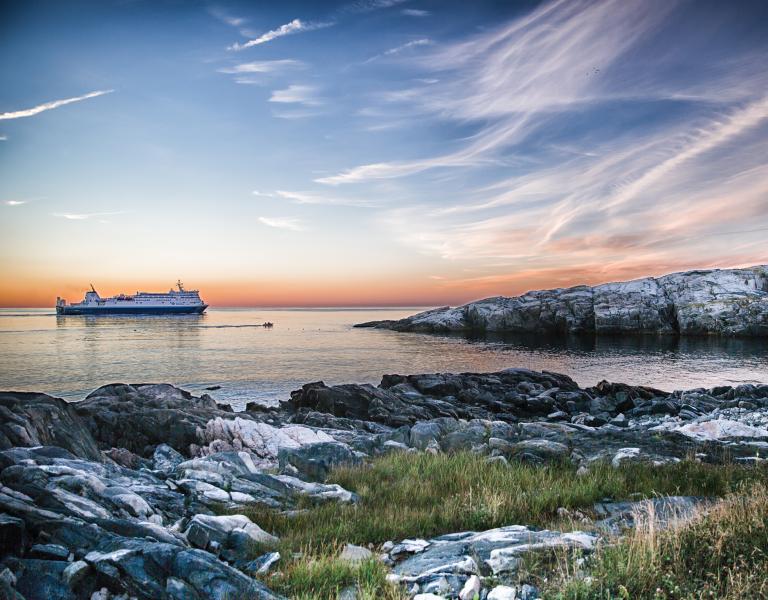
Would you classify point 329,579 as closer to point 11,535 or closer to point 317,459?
point 11,535

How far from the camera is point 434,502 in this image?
799 centimetres

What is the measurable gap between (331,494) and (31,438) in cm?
700

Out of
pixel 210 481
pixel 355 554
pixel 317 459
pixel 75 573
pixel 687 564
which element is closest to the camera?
pixel 75 573

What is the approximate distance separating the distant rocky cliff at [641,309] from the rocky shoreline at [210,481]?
73.7 metres

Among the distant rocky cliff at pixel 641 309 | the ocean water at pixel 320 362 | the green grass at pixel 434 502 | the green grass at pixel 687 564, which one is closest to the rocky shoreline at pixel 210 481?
the green grass at pixel 434 502

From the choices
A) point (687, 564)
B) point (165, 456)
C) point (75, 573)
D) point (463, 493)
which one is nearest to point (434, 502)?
point (463, 493)

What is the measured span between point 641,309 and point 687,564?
334 feet

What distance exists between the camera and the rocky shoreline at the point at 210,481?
4.58 meters

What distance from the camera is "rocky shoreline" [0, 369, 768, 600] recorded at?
4.58 m

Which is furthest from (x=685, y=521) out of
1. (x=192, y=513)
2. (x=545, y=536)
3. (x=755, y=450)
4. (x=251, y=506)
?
(x=755, y=450)

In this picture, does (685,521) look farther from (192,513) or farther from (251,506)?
(192,513)

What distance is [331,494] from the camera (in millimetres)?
8852

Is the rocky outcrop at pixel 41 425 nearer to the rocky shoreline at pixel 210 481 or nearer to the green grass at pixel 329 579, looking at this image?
the rocky shoreline at pixel 210 481

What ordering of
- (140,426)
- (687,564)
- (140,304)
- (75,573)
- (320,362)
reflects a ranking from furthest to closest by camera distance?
(140,304) → (320,362) → (140,426) → (687,564) → (75,573)
